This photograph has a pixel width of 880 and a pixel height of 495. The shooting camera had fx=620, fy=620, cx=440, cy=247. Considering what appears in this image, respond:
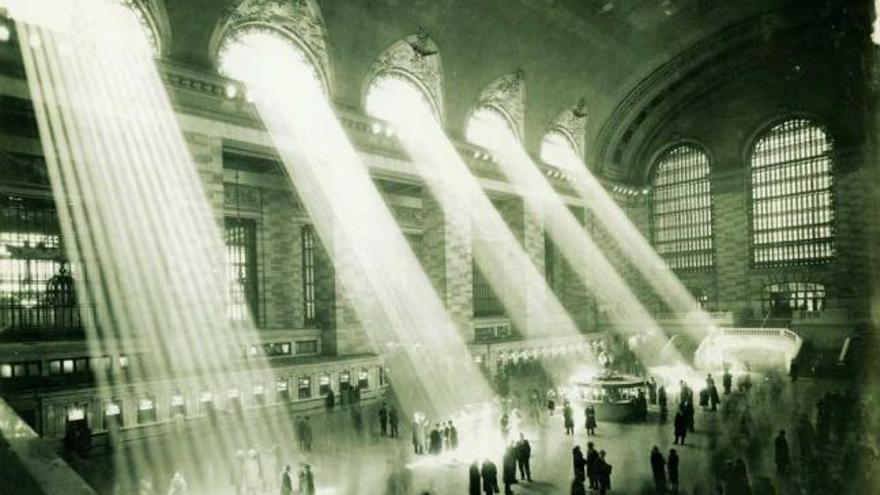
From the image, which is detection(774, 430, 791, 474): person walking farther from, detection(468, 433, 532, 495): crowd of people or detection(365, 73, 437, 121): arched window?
detection(365, 73, 437, 121): arched window

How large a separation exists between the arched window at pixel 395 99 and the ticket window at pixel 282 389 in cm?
926

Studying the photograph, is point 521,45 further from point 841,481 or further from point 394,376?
point 841,481

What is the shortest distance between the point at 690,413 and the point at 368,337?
11.1 meters

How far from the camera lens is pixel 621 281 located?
3362 cm

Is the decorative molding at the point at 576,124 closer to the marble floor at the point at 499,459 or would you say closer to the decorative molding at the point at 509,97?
the decorative molding at the point at 509,97

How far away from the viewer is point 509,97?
85.8 ft

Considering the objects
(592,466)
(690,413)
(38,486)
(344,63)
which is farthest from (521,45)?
(38,486)

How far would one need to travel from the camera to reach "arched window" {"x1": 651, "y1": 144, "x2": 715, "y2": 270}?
107ft

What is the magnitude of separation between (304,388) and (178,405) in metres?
3.78

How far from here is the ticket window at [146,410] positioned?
14.6 meters

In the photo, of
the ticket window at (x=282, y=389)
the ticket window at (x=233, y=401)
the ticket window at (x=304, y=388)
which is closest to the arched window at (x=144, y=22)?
the ticket window at (x=233, y=401)

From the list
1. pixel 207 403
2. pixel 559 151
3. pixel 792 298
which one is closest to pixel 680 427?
pixel 207 403

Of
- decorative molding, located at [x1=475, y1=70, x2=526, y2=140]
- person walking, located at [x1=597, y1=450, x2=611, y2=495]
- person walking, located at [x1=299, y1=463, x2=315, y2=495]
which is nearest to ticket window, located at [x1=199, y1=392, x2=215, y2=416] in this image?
person walking, located at [x1=299, y1=463, x2=315, y2=495]

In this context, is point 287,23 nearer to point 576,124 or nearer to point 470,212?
point 470,212
